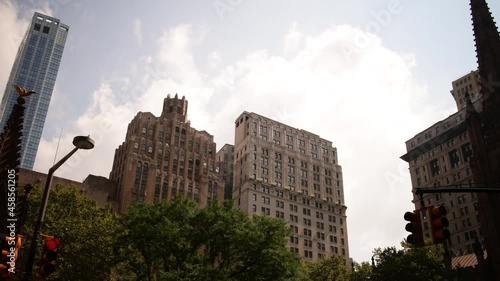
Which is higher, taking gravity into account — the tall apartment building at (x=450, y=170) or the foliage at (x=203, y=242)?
the tall apartment building at (x=450, y=170)

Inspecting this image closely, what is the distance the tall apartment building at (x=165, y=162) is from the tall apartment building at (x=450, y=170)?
52878 mm

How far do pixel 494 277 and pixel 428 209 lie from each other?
40.0 meters

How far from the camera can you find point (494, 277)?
45250 mm

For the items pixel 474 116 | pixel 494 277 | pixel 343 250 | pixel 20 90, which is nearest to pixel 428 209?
pixel 20 90

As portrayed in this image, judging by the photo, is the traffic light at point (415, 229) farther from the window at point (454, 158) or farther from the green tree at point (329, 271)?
the window at point (454, 158)

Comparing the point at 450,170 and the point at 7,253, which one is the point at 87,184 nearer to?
the point at 7,253

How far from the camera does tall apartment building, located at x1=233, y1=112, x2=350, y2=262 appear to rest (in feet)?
349

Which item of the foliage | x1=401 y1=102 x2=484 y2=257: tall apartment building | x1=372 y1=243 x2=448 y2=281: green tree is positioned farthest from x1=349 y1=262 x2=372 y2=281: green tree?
x1=401 y1=102 x2=484 y2=257: tall apartment building

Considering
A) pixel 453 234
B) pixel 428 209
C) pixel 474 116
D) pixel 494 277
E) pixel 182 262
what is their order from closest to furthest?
pixel 428 209, pixel 182 262, pixel 494 277, pixel 474 116, pixel 453 234

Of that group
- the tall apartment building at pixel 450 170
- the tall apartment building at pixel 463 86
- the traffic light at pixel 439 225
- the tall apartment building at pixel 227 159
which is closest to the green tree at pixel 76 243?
the traffic light at pixel 439 225

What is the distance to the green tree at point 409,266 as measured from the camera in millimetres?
49594

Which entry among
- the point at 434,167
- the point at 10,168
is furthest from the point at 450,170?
the point at 10,168

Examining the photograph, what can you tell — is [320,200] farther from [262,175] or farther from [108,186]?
[108,186]

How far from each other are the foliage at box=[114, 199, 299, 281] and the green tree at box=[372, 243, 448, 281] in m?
21.1
